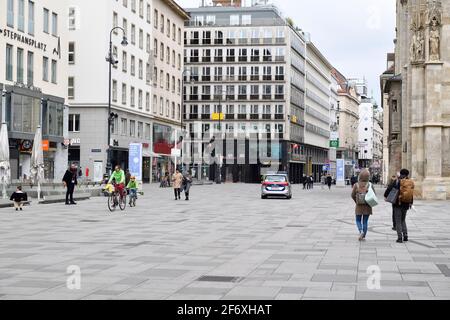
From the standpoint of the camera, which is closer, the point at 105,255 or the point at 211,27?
the point at 105,255

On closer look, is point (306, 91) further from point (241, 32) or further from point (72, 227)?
point (72, 227)

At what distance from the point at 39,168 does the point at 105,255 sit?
22145 millimetres

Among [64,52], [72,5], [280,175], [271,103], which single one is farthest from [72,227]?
[271,103]

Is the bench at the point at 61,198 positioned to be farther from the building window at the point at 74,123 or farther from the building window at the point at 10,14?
the building window at the point at 74,123

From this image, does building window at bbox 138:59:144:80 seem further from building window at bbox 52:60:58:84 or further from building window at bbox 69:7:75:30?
building window at bbox 52:60:58:84

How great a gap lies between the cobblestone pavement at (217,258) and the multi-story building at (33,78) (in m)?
25.5

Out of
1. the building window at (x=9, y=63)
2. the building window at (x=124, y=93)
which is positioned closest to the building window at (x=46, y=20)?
the building window at (x=9, y=63)

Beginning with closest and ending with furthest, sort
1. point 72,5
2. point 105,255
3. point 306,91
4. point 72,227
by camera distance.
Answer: point 105,255 < point 72,227 < point 72,5 < point 306,91

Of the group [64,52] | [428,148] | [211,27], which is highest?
[211,27]

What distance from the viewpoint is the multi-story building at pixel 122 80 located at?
62.8m

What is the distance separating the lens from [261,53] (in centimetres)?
10406

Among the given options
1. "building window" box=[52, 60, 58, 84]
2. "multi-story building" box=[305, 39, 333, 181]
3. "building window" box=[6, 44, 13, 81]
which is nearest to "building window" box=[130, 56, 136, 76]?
"building window" box=[52, 60, 58, 84]

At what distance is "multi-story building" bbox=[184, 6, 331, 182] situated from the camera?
102250 millimetres

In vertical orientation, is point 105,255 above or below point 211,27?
below
